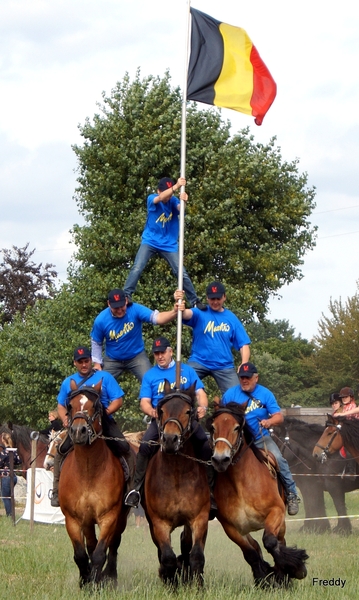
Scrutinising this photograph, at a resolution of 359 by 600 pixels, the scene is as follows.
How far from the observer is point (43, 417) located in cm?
3334

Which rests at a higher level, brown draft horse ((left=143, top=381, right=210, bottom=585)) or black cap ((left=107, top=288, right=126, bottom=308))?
black cap ((left=107, top=288, right=126, bottom=308))

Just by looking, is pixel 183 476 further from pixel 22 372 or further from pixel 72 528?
pixel 22 372

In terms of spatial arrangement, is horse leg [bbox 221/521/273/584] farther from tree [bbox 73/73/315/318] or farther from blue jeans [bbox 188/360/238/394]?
tree [bbox 73/73/315/318]

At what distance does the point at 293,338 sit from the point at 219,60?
111 meters

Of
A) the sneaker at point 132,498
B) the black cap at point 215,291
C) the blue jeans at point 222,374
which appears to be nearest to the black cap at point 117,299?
the black cap at point 215,291

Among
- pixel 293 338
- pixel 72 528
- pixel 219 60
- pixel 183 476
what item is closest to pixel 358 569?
pixel 183 476

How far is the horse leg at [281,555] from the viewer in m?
10.2

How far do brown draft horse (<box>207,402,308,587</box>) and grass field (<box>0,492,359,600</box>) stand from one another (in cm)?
28

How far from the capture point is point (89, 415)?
10.1m

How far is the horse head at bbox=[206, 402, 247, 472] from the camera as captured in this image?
9.69 metres

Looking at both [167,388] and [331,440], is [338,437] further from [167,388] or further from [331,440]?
[167,388]
